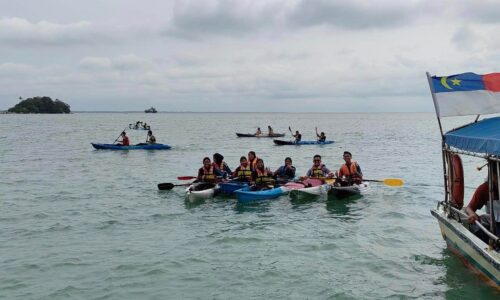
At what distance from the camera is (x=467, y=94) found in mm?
10312

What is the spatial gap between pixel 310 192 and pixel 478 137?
1009cm

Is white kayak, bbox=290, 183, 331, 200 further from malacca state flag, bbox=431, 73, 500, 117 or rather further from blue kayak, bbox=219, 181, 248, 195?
malacca state flag, bbox=431, 73, 500, 117

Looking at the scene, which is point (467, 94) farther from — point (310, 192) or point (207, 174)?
point (207, 174)

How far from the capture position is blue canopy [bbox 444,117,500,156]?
8383mm

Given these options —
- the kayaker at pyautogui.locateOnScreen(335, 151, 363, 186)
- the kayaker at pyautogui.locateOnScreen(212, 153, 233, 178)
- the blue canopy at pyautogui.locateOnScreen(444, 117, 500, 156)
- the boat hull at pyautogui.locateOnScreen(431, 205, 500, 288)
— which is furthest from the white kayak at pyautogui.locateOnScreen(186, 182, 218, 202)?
the blue canopy at pyautogui.locateOnScreen(444, 117, 500, 156)

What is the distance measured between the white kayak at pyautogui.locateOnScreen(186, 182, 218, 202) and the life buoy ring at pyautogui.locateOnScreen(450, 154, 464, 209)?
9954mm

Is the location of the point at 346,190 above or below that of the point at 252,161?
below

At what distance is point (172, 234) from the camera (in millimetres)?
14625

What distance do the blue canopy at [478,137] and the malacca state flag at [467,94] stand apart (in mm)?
316

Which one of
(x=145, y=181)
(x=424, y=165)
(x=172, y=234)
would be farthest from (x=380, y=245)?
(x=424, y=165)

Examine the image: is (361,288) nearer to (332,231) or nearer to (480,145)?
(480,145)

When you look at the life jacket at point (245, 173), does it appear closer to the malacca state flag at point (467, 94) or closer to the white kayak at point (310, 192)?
the white kayak at point (310, 192)

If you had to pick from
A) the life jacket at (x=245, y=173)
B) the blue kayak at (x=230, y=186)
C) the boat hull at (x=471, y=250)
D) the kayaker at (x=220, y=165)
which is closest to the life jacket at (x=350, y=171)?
the life jacket at (x=245, y=173)

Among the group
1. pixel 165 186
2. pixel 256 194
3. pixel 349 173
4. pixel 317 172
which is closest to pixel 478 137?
pixel 256 194
